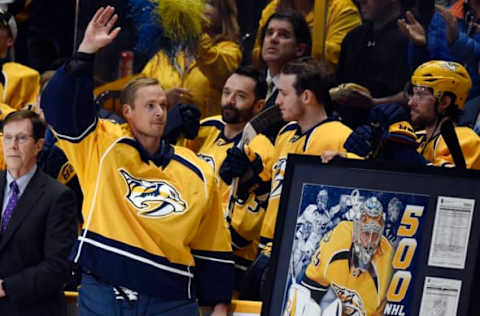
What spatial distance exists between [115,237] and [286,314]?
113 centimetres

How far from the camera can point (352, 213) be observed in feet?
8.21

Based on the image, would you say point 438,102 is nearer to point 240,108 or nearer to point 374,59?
point 374,59

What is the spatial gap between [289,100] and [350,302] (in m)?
1.60

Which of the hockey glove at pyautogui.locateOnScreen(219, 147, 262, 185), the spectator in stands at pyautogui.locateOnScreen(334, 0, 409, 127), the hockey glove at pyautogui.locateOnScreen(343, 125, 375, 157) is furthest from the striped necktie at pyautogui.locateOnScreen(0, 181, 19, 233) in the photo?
the spectator in stands at pyautogui.locateOnScreen(334, 0, 409, 127)

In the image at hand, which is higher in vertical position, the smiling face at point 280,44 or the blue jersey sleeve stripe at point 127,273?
the smiling face at point 280,44

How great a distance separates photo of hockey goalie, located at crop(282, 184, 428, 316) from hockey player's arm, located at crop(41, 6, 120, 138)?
119 centimetres

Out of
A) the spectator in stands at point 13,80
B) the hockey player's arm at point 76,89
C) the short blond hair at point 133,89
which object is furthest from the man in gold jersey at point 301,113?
the spectator in stands at point 13,80

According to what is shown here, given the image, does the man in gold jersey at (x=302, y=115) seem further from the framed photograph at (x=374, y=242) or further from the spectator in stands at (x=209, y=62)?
the framed photograph at (x=374, y=242)

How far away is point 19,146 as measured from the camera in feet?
13.1

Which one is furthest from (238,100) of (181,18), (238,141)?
(181,18)

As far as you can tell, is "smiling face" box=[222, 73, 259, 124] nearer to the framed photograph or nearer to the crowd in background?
the crowd in background

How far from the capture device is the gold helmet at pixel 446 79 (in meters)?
3.89

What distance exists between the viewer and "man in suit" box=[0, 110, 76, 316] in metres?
3.70

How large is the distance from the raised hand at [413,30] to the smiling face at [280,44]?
18.5 inches
